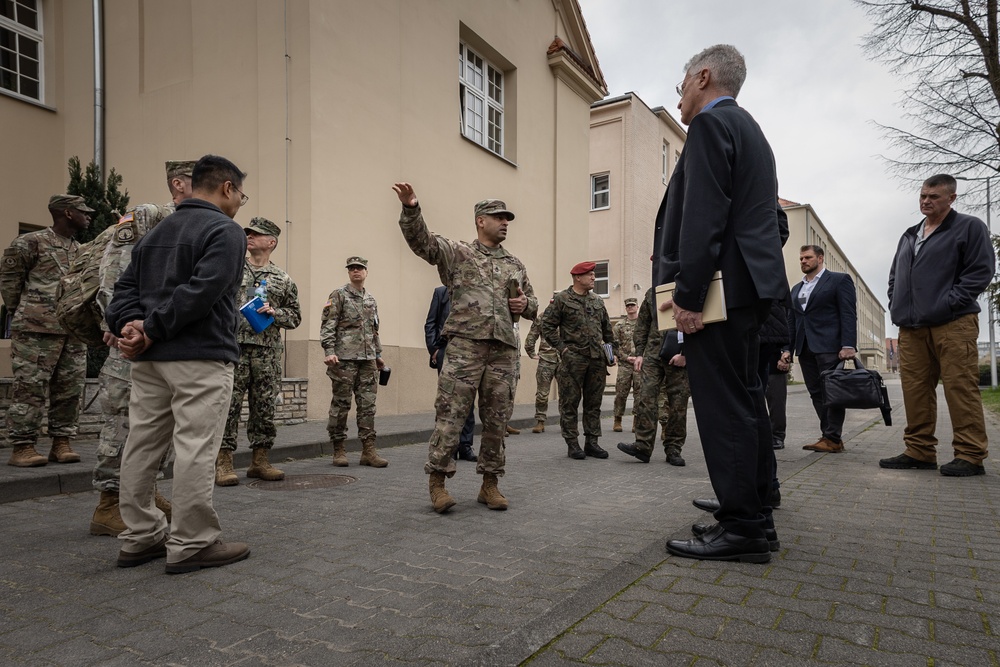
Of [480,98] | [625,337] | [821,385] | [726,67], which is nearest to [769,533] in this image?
[726,67]

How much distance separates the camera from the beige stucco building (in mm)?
10141

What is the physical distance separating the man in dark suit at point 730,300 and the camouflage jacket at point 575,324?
4.21 metres

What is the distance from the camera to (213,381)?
3.32m

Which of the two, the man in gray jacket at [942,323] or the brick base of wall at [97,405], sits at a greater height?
the man in gray jacket at [942,323]

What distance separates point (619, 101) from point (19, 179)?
20.2 m

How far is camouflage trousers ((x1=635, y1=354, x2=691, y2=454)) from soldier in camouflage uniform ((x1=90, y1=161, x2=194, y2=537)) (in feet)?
15.3

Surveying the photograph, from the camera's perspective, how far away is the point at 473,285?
468 centimetres

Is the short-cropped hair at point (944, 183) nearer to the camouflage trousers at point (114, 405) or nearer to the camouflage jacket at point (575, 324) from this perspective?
the camouflage jacket at point (575, 324)

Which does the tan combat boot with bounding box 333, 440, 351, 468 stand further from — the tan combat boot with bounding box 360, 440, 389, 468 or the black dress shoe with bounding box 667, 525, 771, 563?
the black dress shoe with bounding box 667, 525, 771, 563

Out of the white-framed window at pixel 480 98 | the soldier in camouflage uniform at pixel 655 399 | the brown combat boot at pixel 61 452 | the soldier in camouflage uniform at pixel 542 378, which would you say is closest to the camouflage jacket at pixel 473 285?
the soldier in camouflage uniform at pixel 655 399

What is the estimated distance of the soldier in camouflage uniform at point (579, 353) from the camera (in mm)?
7539

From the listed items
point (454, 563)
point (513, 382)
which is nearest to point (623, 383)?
point (513, 382)

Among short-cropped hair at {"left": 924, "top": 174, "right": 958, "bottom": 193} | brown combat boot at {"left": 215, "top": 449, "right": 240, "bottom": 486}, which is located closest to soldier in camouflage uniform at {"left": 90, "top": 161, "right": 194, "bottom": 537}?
brown combat boot at {"left": 215, "top": 449, "right": 240, "bottom": 486}

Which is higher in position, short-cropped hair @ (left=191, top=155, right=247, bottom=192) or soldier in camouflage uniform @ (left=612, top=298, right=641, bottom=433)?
short-cropped hair @ (left=191, top=155, right=247, bottom=192)
